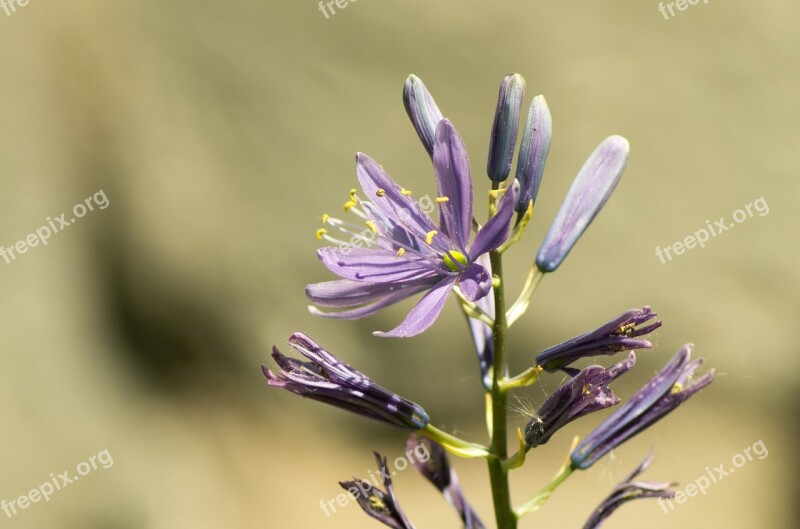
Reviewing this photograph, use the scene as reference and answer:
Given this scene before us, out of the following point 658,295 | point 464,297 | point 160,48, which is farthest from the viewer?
point 658,295

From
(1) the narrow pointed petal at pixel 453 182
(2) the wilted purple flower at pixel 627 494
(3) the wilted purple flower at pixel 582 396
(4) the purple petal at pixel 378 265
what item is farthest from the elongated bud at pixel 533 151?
(2) the wilted purple flower at pixel 627 494

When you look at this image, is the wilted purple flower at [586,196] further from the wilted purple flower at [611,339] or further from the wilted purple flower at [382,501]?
the wilted purple flower at [382,501]

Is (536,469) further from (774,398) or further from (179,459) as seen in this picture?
(179,459)

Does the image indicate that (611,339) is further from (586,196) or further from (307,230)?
(307,230)

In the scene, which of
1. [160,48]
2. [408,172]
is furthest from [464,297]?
[160,48]

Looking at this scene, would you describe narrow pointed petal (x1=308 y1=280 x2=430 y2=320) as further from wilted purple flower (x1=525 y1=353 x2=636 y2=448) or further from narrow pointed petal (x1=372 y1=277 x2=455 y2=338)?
wilted purple flower (x1=525 y1=353 x2=636 y2=448)

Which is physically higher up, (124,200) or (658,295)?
(124,200)

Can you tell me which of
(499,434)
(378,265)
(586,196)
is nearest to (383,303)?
(378,265)
